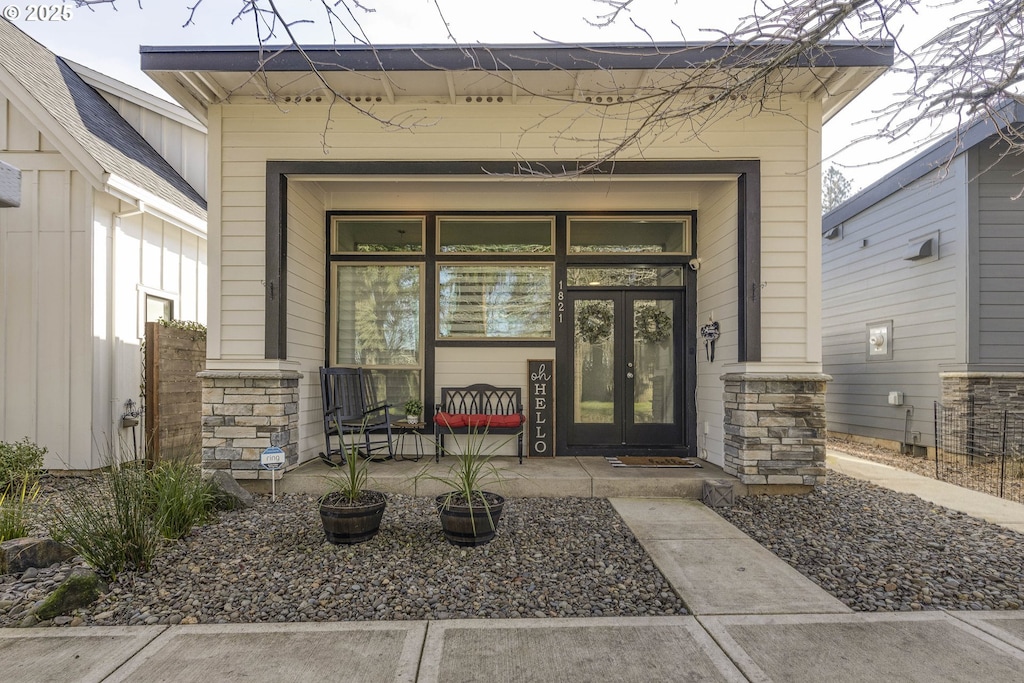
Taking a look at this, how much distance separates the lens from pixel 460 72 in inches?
163

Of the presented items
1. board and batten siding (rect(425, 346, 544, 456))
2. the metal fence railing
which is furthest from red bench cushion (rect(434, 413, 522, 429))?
the metal fence railing

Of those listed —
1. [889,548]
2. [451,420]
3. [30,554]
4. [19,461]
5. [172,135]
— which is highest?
[172,135]

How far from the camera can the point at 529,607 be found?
2500 millimetres

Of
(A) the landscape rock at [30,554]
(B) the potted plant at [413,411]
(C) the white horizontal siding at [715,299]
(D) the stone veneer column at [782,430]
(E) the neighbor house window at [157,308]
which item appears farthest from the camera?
(E) the neighbor house window at [157,308]

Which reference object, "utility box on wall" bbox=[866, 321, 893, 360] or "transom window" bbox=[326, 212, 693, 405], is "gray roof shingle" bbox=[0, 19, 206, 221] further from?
"utility box on wall" bbox=[866, 321, 893, 360]

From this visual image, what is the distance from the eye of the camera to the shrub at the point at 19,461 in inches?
174

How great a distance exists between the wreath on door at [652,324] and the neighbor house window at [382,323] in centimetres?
223

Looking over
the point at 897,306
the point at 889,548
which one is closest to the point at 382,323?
the point at 889,548

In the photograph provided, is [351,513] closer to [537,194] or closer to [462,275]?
[462,275]

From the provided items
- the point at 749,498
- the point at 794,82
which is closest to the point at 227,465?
the point at 749,498

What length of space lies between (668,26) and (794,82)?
1.97 m

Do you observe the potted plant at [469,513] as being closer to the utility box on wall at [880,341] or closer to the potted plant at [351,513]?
the potted plant at [351,513]

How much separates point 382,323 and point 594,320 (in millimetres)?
2184

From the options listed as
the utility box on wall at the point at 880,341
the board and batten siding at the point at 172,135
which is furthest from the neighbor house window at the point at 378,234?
the utility box on wall at the point at 880,341
